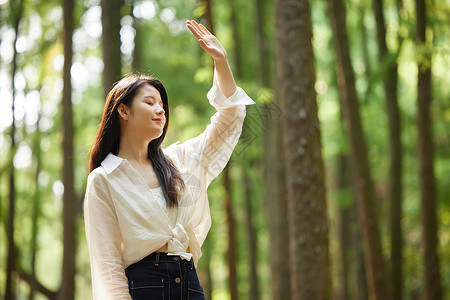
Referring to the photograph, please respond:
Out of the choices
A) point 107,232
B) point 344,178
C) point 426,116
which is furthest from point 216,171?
point 344,178

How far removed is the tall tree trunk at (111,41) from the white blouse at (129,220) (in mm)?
4571

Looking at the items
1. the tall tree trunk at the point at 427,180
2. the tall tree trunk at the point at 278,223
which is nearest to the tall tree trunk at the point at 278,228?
the tall tree trunk at the point at 278,223

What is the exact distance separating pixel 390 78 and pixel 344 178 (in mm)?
5382

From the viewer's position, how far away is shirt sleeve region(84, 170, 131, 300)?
8.56ft

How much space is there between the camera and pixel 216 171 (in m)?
3.17

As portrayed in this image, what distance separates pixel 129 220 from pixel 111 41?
5.27 m

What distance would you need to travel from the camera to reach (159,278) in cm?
266

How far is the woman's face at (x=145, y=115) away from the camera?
289cm

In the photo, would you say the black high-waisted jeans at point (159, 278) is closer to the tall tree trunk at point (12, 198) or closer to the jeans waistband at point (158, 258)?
the jeans waistband at point (158, 258)

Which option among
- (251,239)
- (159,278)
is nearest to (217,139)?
(159,278)

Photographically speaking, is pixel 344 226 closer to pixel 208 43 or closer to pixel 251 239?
pixel 251 239

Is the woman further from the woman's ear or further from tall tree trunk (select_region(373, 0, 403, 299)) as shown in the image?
tall tree trunk (select_region(373, 0, 403, 299))

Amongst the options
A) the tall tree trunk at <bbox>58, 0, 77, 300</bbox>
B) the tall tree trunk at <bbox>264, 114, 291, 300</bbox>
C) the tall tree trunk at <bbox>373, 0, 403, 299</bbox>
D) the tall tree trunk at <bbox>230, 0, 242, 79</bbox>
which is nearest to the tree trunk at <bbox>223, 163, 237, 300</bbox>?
the tall tree trunk at <bbox>264, 114, 291, 300</bbox>

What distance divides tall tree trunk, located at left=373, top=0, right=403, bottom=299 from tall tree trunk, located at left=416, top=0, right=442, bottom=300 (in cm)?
164
